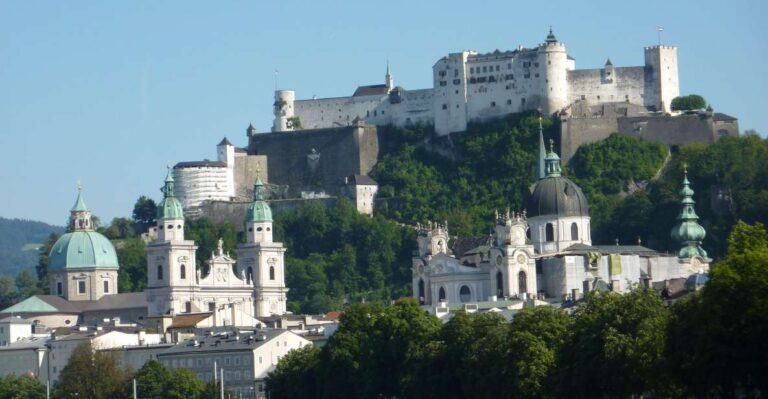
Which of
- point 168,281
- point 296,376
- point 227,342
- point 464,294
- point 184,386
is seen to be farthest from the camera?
point 168,281

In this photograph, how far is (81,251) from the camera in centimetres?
13825

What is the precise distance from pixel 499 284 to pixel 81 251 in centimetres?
3052

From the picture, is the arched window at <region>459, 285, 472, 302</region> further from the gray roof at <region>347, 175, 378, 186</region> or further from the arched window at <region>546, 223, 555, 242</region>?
the gray roof at <region>347, 175, 378, 186</region>

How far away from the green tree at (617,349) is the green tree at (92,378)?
94.6 feet

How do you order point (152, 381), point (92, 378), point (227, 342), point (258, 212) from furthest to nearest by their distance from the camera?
point (258, 212), point (227, 342), point (92, 378), point (152, 381)

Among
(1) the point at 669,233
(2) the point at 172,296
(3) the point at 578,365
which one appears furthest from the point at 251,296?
(3) the point at 578,365

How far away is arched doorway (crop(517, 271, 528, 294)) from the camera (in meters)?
116

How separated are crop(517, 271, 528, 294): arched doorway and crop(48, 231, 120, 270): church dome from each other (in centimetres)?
3046

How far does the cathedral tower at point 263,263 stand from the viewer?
5236 inches

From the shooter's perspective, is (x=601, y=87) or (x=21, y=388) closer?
(x=21, y=388)

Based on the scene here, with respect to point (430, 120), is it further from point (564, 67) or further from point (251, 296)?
point (251, 296)

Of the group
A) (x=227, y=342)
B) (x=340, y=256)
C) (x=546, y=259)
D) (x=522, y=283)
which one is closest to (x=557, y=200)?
(x=546, y=259)

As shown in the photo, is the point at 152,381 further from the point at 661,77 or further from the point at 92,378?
the point at 661,77

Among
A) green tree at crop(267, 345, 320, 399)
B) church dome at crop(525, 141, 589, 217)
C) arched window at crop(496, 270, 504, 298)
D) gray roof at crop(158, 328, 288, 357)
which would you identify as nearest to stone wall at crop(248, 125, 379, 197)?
church dome at crop(525, 141, 589, 217)
